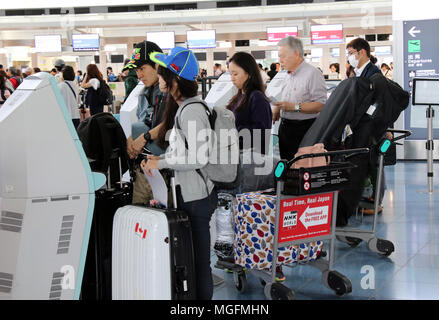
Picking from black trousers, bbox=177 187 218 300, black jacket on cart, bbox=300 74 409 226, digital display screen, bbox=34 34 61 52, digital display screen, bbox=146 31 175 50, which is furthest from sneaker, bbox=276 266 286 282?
digital display screen, bbox=34 34 61 52

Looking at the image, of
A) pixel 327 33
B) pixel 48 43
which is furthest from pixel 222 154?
pixel 48 43

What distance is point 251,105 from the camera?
13.4 ft

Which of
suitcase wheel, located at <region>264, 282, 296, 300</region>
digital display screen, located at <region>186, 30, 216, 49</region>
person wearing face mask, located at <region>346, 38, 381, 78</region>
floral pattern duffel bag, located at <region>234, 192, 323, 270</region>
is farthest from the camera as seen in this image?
digital display screen, located at <region>186, 30, 216, 49</region>

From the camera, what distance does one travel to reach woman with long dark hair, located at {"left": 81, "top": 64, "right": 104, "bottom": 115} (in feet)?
33.2

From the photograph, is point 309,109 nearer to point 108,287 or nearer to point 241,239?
point 241,239

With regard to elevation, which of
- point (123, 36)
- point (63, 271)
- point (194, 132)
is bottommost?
point (63, 271)

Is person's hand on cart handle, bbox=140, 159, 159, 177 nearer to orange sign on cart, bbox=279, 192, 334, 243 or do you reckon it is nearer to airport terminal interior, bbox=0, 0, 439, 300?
airport terminal interior, bbox=0, 0, 439, 300

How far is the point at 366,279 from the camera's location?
4109 mm

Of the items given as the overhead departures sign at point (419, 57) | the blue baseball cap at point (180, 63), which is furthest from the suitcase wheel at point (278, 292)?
the overhead departures sign at point (419, 57)

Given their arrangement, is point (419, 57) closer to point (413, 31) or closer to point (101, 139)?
point (413, 31)

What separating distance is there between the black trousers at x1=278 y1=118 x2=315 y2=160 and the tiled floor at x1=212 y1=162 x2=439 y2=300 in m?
0.91

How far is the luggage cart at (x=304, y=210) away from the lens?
3.39m
